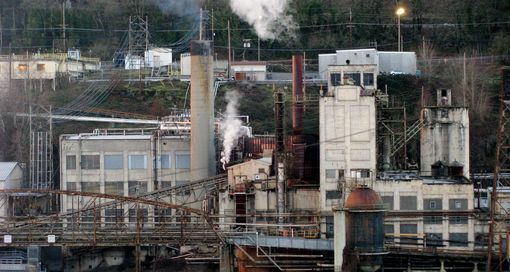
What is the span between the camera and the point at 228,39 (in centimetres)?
7744

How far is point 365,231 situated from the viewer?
145ft

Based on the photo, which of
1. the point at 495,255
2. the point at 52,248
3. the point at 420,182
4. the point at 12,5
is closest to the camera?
the point at 495,255

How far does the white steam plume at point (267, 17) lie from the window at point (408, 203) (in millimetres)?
30705

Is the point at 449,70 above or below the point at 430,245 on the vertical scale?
above

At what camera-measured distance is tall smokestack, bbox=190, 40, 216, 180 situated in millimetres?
59281

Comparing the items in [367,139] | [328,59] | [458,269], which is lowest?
[458,269]

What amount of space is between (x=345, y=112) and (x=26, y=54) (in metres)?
30.7

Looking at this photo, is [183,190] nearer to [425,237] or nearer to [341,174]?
[341,174]

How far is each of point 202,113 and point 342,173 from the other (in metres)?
9.50

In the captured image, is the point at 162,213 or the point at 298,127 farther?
the point at 162,213

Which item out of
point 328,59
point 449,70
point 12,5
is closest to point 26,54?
point 12,5

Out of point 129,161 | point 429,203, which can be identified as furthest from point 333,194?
point 129,161

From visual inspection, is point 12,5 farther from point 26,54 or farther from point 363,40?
point 363,40

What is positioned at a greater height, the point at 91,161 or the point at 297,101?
the point at 297,101
